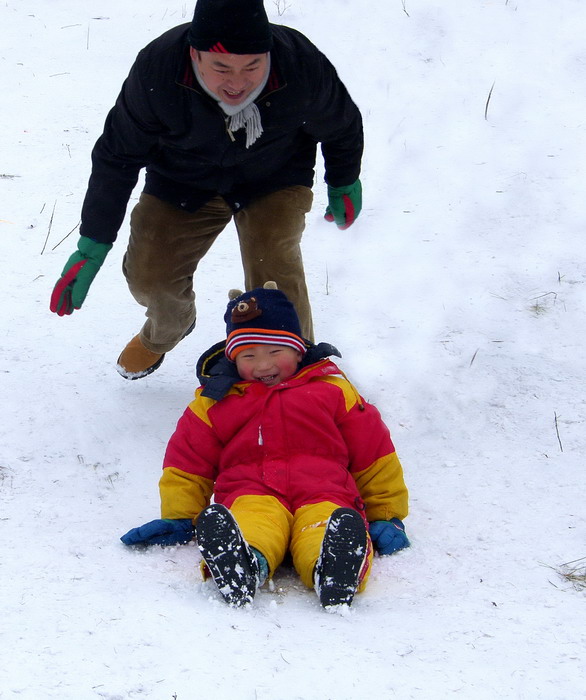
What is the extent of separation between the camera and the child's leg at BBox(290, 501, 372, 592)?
2.30m

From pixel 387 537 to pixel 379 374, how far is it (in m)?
1.24

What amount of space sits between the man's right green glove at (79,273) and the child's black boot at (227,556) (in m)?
1.20

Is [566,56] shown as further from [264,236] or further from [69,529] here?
[69,529]

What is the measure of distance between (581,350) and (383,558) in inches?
65.9

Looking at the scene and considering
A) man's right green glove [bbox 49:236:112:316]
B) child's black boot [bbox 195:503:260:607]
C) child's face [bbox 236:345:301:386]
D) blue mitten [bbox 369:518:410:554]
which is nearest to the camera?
child's black boot [bbox 195:503:260:607]

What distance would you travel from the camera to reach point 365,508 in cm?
272

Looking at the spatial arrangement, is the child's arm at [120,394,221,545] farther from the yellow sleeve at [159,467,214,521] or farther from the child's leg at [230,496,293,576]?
the child's leg at [230,496,293,576]

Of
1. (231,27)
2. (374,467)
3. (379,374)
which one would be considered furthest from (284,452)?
(231,27)

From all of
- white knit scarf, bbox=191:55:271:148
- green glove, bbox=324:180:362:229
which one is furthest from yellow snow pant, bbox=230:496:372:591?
green glove, bbox=324:180:362:229

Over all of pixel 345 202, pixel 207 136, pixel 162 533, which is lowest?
pixel 162 533

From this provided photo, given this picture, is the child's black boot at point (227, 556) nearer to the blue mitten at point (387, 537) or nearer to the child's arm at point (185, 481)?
the child's arm at point (185, 481)

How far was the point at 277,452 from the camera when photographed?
2678mm

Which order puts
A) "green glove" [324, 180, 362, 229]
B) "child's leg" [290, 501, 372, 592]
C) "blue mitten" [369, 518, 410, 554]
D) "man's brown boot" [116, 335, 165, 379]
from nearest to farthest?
"child's leg" [290, 501, 372, 592] → "blue mitten" [369, 518, 410, 554] → "green glove" [324, 180, 362, 229] → "man's brown boot" [116, 335, 165, 379]

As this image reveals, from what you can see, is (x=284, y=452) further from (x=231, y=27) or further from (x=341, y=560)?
(x=231, y=27)
